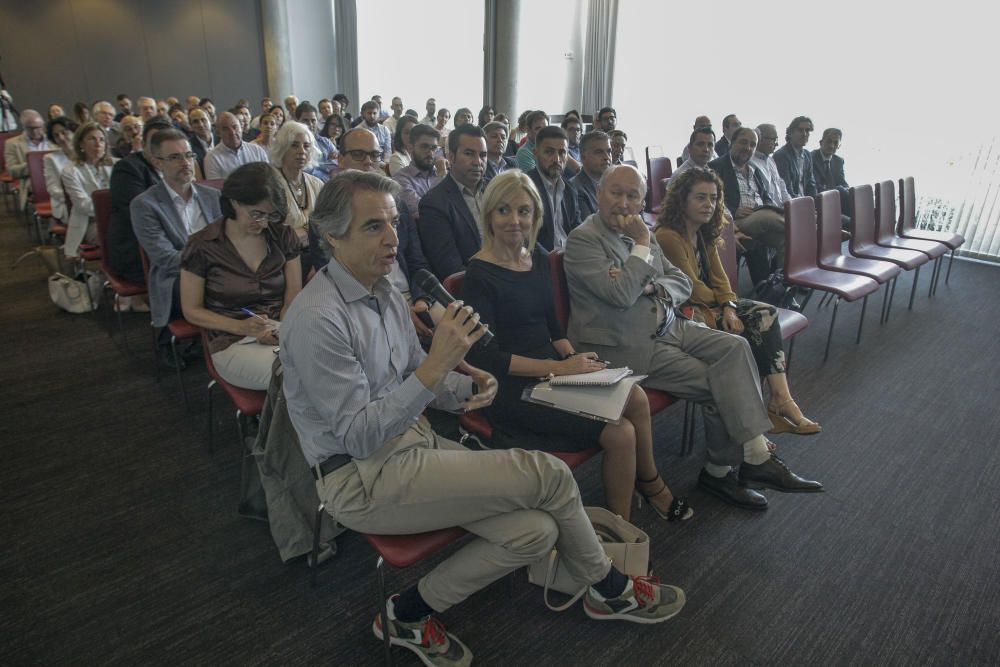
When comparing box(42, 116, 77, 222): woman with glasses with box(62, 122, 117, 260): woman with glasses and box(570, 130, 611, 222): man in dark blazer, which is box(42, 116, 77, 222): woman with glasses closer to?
box(62, 122, 117, 260): woman with glasses

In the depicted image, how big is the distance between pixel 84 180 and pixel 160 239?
216cm

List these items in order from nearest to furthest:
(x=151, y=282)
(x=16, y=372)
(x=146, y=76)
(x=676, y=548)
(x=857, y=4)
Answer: (x=676, y=548), (x=151, y=282), (x=16, y=372), (x=857, y=4), (x=146, y=76)

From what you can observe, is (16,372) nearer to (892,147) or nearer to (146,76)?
(892,147)

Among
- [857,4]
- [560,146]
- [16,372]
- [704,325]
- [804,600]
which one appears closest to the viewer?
[804,600]

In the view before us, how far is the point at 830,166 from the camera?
6.25 metres

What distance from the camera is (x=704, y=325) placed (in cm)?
260

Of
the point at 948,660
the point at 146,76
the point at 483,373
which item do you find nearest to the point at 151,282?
the point at 483,373

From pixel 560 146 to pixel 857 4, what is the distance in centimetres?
551

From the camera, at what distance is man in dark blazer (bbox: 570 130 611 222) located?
3959 mm

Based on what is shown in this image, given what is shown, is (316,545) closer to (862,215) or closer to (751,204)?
(751,204)

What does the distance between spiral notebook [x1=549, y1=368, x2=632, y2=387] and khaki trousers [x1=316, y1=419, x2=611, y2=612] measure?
0.39 metres

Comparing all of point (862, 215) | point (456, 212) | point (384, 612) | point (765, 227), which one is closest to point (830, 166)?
point (862, 215)

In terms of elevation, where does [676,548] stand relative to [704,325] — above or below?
below

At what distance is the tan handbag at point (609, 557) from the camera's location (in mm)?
1849
